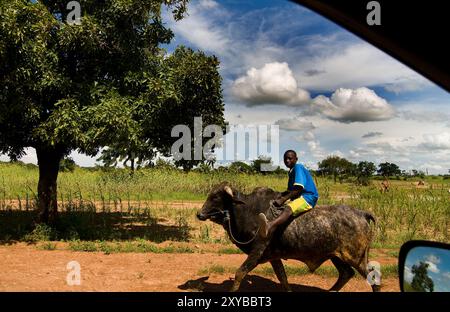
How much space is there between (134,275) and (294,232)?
13.2 ft

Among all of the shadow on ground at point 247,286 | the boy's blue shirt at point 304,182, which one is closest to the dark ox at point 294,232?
the boy's blue shirt at point 304,182

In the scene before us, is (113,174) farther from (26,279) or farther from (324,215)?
(324,215)

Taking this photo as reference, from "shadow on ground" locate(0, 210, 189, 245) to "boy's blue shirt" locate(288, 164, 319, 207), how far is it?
7.19 m

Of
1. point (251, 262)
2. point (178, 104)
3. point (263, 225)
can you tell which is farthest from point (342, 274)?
point (178, 104)

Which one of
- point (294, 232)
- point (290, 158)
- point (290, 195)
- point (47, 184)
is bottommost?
point (294, 232)

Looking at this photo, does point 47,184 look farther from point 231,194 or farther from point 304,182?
point 304,182

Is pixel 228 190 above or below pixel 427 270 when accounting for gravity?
above

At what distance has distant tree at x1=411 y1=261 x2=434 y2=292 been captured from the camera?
5.81 feet

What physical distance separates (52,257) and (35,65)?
5.24 meters

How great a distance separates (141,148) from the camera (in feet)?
38.9

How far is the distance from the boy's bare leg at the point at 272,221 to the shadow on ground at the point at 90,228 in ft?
22.5

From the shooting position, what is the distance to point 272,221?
6527mm

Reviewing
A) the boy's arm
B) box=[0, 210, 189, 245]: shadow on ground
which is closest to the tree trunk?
box=[0, 210, 189, 245]: shadow on ground
